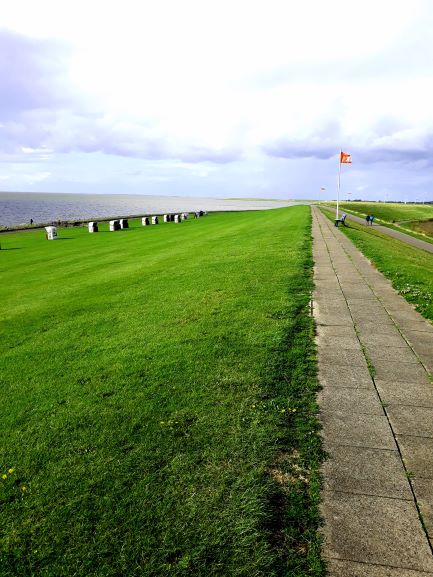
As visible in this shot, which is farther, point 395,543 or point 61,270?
point 61,270

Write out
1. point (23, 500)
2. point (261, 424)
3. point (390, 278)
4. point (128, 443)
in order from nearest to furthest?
point (23, 500) → point (128, 443) → point (261, 424) → point (390, 278)

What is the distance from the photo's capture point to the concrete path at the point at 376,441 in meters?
2.96

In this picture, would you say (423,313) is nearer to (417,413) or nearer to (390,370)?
(390,370)

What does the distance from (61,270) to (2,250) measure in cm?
1274

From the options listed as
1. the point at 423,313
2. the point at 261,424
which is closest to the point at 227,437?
the point at 261,424

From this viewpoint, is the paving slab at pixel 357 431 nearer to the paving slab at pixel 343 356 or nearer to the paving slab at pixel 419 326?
the paving slab at pixel 343 356

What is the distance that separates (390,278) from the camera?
1247cm

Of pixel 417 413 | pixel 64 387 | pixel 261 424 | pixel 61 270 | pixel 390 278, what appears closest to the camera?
pixel 261 424

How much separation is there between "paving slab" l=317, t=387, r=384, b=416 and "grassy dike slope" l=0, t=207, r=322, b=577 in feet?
0.80

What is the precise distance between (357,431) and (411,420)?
0.77m

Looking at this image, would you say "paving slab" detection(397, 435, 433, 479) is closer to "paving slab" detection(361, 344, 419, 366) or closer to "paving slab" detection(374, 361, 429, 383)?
"paving slab" detection(374, 361, 429, 383)

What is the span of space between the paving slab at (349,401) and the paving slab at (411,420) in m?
0.17

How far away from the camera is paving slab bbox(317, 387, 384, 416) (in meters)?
4.81

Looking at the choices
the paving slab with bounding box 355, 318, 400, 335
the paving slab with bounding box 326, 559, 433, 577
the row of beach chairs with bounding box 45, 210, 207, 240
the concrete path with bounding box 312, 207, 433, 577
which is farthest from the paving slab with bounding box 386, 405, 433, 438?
the row of beach chairs with bounding box 45, 210, 207, 240
